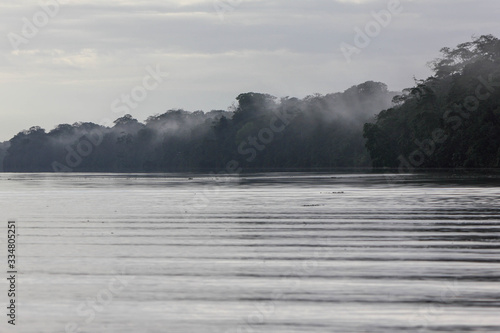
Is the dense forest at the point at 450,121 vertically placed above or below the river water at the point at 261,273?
above

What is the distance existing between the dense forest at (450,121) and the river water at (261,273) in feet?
237

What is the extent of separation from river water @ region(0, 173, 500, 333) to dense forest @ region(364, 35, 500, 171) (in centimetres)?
7234

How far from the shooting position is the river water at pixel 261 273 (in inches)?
447

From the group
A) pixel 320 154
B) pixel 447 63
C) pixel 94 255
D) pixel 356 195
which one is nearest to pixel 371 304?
pixel 94 255

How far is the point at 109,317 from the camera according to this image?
38.3 ft

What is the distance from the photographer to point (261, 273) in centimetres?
1532

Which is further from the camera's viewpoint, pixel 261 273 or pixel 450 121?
pixel 450 121

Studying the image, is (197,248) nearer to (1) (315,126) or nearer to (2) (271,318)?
(2) (271,318)

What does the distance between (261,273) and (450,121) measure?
9407 cm

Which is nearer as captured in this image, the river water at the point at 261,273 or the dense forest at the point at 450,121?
the river water at the point at 261,273

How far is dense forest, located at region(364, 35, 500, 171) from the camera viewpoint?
9969 centimetres

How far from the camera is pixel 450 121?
350 ft

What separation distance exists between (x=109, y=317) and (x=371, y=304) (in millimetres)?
3209

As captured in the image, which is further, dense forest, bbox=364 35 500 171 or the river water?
dense forest, bbox=364 35 500 171
